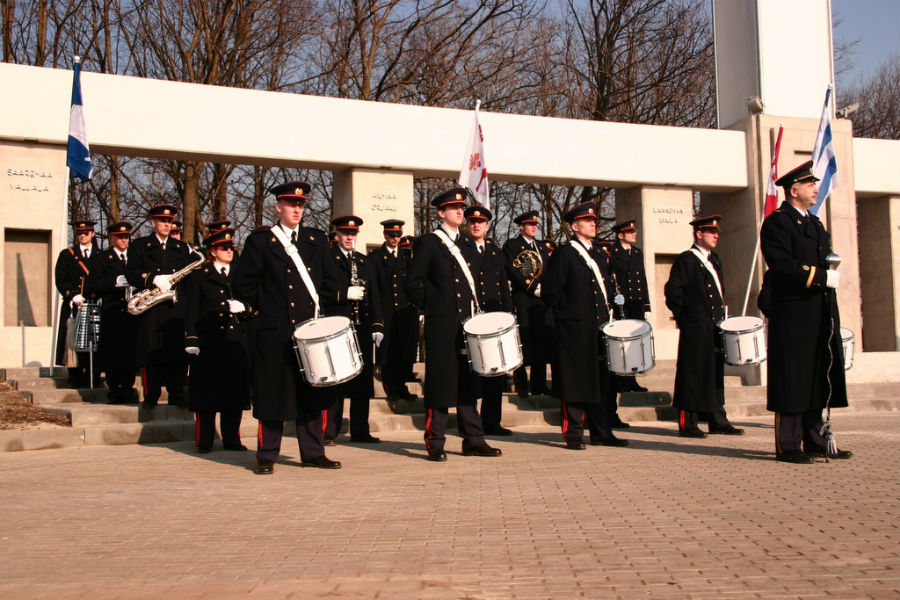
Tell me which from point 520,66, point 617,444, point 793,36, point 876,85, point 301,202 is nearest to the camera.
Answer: point 301,202

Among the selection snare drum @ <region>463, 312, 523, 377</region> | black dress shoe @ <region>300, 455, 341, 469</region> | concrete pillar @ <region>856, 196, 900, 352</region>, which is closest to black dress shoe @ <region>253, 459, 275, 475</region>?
black dress shoe @ <region>300, 455, 341, 469</region>

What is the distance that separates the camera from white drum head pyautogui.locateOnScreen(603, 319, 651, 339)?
358 inches

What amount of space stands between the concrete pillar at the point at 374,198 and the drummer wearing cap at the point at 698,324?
19.8 feet

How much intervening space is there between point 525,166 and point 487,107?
41.1 feet

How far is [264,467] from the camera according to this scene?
7672 mm

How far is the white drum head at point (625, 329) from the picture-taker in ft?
29.9

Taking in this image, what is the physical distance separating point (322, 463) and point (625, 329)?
3.14m

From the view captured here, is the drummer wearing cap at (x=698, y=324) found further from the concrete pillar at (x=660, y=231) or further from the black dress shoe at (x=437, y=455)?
the concrete pillar at (x=660, y=231)

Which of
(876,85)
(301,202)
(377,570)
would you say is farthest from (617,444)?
(876,85)

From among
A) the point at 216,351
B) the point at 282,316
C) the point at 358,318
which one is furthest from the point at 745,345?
the point at 216,351

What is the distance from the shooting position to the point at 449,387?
8.37m

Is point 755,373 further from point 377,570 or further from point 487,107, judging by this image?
point 487,107

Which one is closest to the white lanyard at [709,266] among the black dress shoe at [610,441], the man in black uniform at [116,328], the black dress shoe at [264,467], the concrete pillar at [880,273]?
the black dress shoe at [610,441]

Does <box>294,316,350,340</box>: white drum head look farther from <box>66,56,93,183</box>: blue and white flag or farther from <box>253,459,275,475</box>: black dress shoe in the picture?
<box>66,56,93,183</box>: blue and white flag
